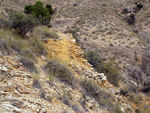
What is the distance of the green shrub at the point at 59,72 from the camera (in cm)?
534

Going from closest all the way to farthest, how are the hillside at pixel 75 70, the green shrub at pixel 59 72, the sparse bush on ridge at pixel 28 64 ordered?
the hillside at pixel 75 70
the sparse bush on ridge at pixel 28 64
the green shrub at pixel 59 72

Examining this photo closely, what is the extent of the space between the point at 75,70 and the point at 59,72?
157cm

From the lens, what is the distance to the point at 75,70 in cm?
687

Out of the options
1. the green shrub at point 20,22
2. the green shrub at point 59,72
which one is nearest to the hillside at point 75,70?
the green shrub at point 59,72

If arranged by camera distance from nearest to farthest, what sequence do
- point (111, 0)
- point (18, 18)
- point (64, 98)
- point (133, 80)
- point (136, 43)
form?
point (64, 98)
point (18, 18)
point (133, 80)
point (136, 43)
point (111, 0)

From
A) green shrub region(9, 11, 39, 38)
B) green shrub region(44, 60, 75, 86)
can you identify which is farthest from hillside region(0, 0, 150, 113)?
green shrub region(9, 11, 39, 38)

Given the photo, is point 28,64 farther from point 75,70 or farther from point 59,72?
point 75,70

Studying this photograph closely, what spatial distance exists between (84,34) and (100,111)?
11778 mm

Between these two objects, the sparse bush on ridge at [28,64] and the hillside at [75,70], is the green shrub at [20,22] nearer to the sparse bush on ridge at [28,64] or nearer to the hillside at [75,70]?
the hillside at [75,70]

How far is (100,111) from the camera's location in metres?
5.14

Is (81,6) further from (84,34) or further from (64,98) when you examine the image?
(64,98)

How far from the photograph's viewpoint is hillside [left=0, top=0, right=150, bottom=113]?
3.72 metres

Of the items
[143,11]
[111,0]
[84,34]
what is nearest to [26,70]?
[84,34]

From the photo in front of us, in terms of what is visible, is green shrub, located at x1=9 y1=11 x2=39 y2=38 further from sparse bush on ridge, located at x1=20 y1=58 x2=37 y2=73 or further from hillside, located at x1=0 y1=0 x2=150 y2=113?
sparse bush on ridge, located at x1=20 y1=58 x2=37 y2=73
